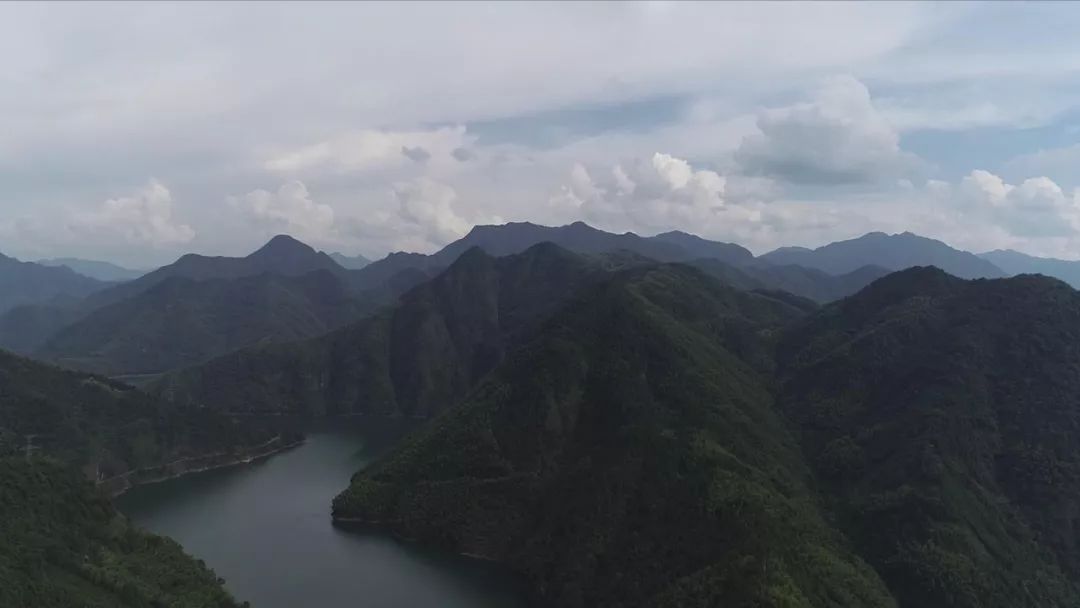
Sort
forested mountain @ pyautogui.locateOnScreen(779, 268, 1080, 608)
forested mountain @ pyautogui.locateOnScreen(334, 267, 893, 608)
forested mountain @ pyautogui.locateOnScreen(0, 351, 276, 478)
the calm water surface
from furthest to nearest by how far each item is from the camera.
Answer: forested mountain @ pyautogui.locateOnScreen(0, 351, 276, 478), the calm water surface, forested mountain @ pyautogui.locateOnScreen(779, 268, 1080, 608), forested mountain @ pyautogui.locateOnScreen(334, 267, 893, 608)

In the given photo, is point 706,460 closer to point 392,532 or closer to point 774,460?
point 774,460

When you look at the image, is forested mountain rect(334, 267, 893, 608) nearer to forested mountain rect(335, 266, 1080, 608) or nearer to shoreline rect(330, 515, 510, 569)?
forested mountain rect(335, 266, 1080, 608)

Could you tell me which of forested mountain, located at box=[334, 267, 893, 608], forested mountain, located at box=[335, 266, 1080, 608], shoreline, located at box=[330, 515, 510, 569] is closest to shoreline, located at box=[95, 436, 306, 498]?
shoreline, located at box=[330, 515, 510, 569]

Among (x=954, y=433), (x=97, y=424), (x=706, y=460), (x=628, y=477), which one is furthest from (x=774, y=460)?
(x=97, y=424)

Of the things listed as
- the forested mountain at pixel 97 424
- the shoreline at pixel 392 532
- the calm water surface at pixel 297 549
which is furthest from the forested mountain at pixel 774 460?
the forested mountain at pixel 97 424

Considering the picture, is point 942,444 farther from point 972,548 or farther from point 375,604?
point 375,604

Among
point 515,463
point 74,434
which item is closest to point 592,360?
point 515,463

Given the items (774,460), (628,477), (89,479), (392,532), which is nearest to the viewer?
(628,477)
